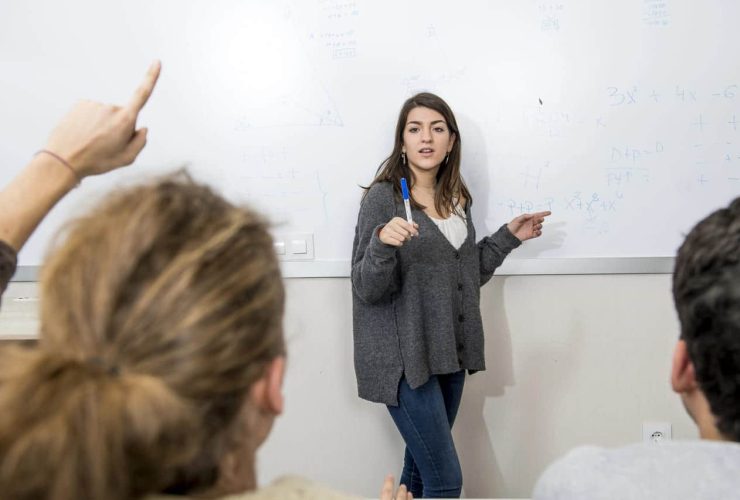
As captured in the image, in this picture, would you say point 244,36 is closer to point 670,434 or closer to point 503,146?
point 503,146

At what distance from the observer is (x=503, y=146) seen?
6.82ft

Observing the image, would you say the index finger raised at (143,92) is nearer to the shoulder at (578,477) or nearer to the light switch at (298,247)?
the shoulder at (578,477)

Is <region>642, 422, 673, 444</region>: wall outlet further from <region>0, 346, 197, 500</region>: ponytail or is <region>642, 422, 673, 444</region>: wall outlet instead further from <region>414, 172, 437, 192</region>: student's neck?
<region>0, 346, 197, 500</region>: ponytail

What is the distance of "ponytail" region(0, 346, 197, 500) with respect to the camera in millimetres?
445

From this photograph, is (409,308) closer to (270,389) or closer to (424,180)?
(424,180)

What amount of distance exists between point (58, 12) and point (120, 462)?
218 centimetres

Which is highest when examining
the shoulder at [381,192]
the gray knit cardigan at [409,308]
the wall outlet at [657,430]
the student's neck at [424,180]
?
the student's neck at [424,180]

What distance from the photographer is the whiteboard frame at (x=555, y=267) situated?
208 centimetres

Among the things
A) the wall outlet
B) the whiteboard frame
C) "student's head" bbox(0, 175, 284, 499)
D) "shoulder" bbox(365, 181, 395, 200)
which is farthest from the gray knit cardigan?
"student's head" bbox(0, 175, 284, 499)

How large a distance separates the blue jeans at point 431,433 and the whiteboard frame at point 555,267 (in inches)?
17.5

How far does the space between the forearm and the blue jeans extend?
4.06 feet

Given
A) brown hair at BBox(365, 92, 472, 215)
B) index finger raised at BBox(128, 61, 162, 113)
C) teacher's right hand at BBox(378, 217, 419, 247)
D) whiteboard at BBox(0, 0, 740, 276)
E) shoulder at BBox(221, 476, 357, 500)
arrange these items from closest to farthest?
shoulder at BBox(221, 476, 357, 500) → index finger raised at BBox(128, 61, 162, 113) → teacher's right hand at BBox(378, 217, 419, 247) → brown hair at BBox(365, 92, 472, 215) → whiteboard at BBox(0, 0, 740, 276)

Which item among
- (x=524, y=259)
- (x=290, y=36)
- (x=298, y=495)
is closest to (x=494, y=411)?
(x=524, y=259)

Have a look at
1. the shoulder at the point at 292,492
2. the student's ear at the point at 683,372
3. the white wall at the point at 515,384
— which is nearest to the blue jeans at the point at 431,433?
the white wall at the point at 515,384
